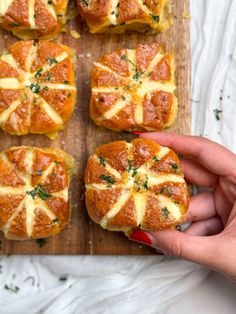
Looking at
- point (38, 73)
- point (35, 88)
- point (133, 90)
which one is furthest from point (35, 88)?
point (133, 90)

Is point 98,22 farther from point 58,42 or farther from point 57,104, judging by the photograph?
point 57,104

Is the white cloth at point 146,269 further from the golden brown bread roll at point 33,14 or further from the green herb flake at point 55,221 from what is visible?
the golden brown bread roll at point 33,14

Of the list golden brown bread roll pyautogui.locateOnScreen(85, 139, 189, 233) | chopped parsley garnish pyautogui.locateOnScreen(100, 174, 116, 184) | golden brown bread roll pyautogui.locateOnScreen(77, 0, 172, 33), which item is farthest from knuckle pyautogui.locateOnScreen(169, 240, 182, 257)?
golden brown bread roll pyautogui.locateOnScreen(77, 0, 172, 33)

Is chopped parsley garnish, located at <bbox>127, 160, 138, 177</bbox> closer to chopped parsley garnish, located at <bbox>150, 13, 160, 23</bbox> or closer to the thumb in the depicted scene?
the thumb

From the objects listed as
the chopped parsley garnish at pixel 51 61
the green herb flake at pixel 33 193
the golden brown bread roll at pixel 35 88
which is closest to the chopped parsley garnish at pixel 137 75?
the golden brown bread roll at pixel 35 88

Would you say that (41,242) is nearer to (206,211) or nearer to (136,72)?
(206,211)
